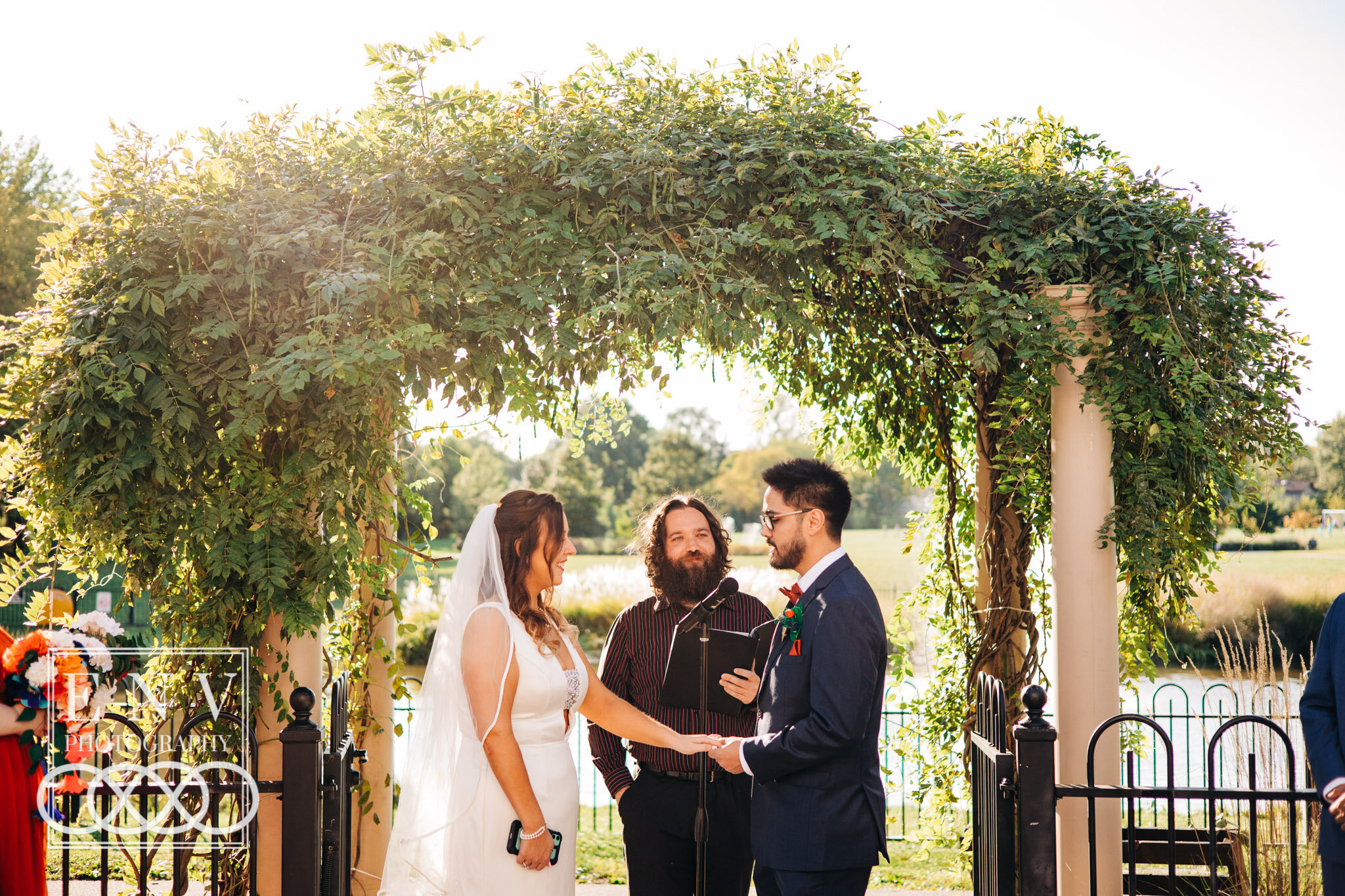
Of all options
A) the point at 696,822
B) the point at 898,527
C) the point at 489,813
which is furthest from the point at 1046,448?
the point at 898,527

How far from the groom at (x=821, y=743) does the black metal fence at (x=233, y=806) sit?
1.31m

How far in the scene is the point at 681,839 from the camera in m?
3.31

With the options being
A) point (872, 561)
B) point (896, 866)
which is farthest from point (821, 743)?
point (872, 561)

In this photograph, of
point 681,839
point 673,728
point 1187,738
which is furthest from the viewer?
point 1187,738

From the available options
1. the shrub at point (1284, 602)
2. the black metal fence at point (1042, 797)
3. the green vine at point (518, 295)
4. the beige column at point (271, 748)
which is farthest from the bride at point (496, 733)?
the shrub at point (1284, 602)

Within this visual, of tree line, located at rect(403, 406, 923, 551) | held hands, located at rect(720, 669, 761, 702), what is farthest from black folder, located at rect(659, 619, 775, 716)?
tree line, located at rect(403, 406, 923, 551)

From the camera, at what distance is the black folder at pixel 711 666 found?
129 inches

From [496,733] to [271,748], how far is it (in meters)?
1.40

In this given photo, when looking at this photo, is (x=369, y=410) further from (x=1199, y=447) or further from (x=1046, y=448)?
(x=1199, y=447)

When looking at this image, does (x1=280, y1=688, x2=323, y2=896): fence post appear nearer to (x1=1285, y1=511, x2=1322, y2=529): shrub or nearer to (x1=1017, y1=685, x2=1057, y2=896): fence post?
(x1=1017, y1=685, x2=1057, y2=896): fence post

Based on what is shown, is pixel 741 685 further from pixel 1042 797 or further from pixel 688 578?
pixel 1042 797

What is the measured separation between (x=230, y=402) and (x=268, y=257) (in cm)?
54

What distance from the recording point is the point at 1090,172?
3850mm

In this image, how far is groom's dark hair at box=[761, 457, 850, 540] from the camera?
2.95m
